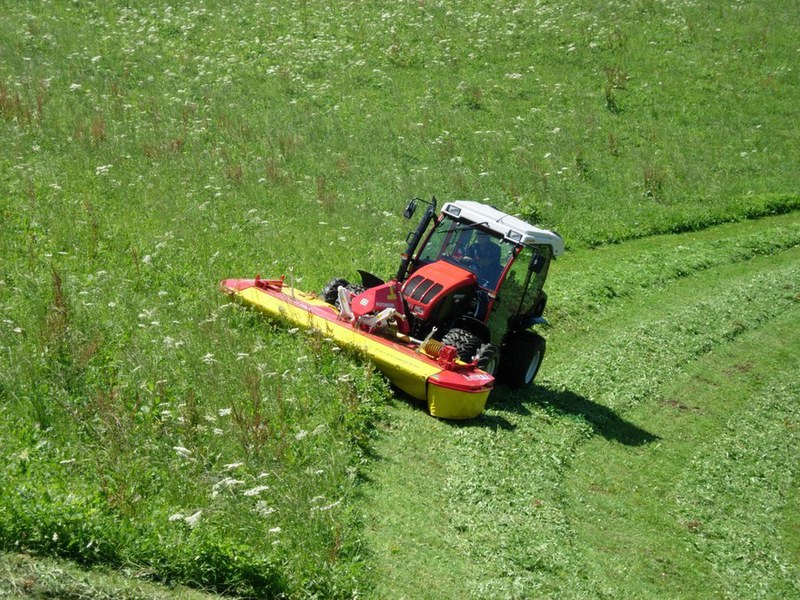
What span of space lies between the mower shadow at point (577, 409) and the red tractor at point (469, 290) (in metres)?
0.26

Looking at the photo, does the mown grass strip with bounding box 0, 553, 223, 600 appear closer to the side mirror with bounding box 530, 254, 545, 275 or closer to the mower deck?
the mower deck

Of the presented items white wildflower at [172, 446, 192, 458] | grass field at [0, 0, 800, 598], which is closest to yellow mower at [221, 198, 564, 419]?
grass field at [0, 0, 800, 598]

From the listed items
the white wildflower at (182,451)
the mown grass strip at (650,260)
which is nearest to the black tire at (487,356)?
the mown grass strip at (650,260)

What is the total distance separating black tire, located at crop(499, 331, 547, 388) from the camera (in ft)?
43.6

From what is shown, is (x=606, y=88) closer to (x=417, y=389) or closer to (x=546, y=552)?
(x=417, y=389)

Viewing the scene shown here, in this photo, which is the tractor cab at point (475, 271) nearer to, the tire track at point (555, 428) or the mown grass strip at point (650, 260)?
the tire track at point (555, 428)

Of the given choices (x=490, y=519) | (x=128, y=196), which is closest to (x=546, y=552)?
(x=490, y=519)

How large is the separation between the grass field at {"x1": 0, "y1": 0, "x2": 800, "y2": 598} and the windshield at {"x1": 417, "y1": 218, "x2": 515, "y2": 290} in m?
1.78

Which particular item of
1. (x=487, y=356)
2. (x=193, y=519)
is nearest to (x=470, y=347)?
(x=487, y=356)

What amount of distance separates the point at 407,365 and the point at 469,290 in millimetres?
1868

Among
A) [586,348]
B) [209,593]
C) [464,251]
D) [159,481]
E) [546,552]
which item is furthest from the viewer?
[586,348]

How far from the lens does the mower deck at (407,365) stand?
11.5 metres

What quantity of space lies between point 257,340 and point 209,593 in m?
4.31

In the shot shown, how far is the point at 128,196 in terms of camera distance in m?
16.1
